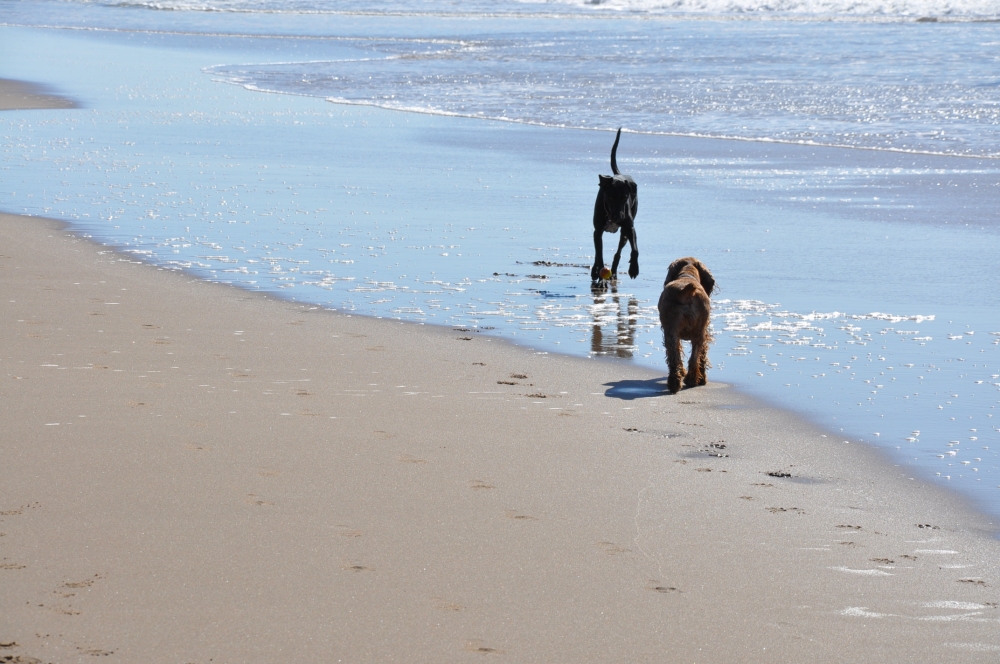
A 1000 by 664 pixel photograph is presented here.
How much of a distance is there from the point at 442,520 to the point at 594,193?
8.17 metres

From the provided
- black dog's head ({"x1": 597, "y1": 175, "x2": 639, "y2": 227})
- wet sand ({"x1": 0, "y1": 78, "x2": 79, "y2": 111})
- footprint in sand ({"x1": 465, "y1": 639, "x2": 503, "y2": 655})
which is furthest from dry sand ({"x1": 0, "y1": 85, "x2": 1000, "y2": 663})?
wet sand ({"x1": 0, "y1": 78, "x2": 79, "y2": 111})

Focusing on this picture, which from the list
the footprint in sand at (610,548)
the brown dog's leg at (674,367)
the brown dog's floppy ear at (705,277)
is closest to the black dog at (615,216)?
the brown dog's floppy ear at (705,277)

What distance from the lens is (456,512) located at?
14.0 ft

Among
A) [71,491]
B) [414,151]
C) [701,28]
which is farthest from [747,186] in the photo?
[701,28]

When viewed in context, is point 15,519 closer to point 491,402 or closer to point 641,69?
point 491,402

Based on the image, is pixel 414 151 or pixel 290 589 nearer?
pixel 290 589

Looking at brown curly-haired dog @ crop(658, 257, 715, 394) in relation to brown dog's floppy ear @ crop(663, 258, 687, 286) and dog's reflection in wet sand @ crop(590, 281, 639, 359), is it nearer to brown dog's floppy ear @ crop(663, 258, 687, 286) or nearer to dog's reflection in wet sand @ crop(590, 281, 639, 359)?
brown dog's floppy ear @ crop(663, 258, 687, 286)

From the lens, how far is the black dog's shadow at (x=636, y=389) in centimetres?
602

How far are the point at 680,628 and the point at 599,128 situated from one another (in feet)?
48.5

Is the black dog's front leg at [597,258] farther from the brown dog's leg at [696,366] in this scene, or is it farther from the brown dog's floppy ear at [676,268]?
the brown dog's leg at [696,366]

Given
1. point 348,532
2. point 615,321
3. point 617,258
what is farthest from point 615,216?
point 348,532

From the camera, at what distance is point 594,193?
12047mm

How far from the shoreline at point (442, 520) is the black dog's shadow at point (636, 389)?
0.04 metres

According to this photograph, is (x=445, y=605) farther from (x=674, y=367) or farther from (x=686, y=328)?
(x=686, y=328)
